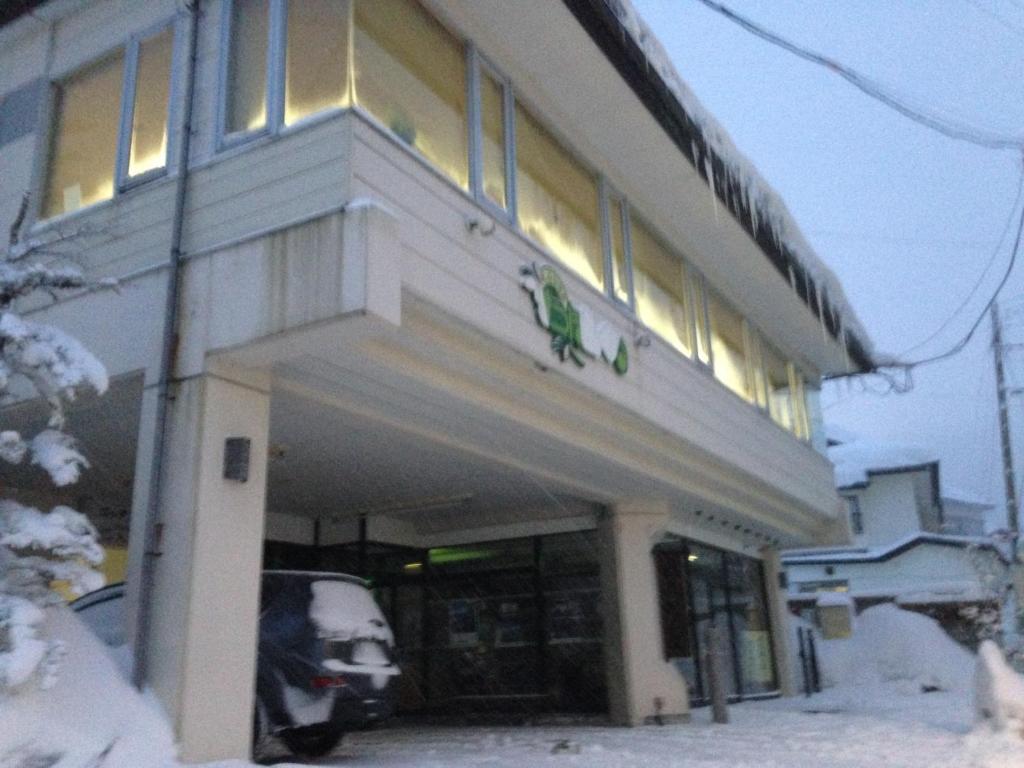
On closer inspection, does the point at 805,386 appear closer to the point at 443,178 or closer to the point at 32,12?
the point at 443,178

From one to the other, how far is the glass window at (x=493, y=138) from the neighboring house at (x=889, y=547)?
19.0m

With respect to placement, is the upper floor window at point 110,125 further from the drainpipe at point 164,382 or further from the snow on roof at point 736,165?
the snow on roof at point 736,165

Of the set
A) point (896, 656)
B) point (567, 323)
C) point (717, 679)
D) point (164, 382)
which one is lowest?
point (717, 679)

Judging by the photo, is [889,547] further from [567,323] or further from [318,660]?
[318,660]

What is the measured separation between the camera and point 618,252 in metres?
10.5

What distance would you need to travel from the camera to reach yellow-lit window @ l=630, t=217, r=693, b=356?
11031 millimetres

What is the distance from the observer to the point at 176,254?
A: 6.70 metres

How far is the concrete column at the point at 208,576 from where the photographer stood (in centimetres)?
569

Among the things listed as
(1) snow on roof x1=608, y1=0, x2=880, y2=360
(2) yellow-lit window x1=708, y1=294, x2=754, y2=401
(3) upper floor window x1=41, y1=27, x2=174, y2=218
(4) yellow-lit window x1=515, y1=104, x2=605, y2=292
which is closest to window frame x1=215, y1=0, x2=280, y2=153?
(3) upper floor window x1=41, y1=27, x2=174, y2=218

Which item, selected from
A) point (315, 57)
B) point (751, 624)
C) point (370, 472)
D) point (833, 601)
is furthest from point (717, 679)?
point (833, 601)

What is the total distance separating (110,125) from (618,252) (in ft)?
17.2

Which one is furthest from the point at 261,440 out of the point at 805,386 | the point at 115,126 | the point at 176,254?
the point at 805,386

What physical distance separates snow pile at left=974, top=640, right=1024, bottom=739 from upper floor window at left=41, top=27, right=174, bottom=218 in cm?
834

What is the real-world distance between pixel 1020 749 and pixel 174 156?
323 inches
